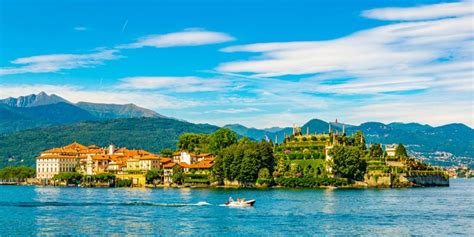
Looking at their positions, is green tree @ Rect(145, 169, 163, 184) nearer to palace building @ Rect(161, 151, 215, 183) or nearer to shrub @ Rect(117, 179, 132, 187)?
palace building @ Rect(161, 151, 215, 183)

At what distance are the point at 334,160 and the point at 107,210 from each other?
6619cm

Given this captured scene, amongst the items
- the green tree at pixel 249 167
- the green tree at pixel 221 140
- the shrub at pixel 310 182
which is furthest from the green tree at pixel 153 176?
the shrub at pixel 310 182

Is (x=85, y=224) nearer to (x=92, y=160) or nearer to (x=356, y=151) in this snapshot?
(x=356, y=151)

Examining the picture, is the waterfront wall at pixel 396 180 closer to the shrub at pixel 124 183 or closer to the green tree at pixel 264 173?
the green tree at pixel 264 173

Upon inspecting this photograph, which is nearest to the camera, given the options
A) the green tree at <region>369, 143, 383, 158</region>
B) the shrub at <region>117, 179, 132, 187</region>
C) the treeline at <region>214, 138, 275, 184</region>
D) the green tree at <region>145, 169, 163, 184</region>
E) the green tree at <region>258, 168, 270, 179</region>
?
the green tree at <region>258, 168, 270, 179</region>

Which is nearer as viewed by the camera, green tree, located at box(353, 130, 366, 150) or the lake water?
the lake water

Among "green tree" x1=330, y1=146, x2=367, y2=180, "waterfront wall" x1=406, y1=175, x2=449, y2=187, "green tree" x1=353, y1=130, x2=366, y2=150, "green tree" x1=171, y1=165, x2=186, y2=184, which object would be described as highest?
"green tree" x1=353, y1=130, x2=366, y2=150

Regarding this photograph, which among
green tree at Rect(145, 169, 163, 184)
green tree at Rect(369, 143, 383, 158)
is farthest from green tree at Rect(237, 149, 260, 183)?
green tree at Rect(145, 169, 163, 184)

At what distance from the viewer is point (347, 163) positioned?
460ft

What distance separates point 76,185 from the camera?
17950cm

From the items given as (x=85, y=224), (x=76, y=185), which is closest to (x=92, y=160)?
(x=76, y=185)

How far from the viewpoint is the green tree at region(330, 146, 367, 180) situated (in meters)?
140

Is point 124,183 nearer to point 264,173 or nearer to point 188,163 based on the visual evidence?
point 188,163

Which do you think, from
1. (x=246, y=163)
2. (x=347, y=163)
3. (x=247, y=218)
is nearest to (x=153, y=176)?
(x=246, y=163)
